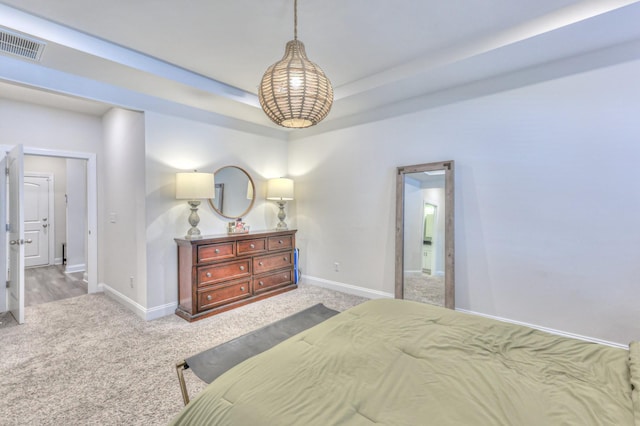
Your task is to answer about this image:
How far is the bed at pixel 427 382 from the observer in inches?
36.4

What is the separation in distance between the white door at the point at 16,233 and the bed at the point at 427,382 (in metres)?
3.58

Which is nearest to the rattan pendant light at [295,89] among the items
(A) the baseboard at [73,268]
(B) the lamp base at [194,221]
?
(B) the lamp base at [194,221]

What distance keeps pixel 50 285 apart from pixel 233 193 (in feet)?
11.3

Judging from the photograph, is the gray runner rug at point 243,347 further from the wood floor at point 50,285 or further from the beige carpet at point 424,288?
the wood floor at point 50,285

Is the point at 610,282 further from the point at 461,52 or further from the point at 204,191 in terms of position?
the point at 204,191

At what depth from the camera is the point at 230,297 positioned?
140 inches

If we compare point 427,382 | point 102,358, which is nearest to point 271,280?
point 102,358

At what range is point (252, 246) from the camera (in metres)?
3.83

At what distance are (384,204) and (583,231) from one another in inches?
77.4

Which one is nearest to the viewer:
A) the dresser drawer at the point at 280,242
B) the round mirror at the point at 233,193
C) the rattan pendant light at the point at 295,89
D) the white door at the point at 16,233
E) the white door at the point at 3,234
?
the rattan pendant light at the point at 295,89

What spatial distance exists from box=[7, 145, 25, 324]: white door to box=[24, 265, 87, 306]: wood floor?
2.00 ft

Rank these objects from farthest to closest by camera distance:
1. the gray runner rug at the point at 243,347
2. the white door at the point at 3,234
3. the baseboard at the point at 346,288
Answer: the baseboard at the point at 346,288 → the white door at the point at 3,234 → the gray runner rug at the point at 243,347

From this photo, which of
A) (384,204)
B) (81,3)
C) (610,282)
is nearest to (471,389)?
(610,282)

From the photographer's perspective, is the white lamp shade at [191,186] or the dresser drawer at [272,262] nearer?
the white lamp shade at [191,186]
